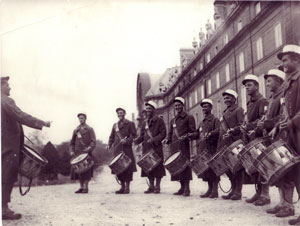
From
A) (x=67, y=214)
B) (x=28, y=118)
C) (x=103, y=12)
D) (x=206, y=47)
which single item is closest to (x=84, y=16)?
(x=103, y=12)

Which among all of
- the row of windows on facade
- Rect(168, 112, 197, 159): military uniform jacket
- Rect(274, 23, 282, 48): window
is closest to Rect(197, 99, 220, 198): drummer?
Rect(168, 112, 197, 159): military uniform jacket

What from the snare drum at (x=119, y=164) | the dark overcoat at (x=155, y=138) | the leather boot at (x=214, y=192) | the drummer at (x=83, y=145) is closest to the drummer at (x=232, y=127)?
the leather boot at (x=214, y=192)

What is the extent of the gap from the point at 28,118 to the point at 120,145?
117 inches

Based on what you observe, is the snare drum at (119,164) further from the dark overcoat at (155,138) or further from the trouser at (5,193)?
the trouser at (5,193)

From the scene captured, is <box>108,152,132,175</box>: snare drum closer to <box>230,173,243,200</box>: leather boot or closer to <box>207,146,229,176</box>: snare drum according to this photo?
<box>207,146,229,176</box>: snare drum

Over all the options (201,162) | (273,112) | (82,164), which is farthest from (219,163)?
(82,164)

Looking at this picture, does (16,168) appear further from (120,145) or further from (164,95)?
(164,95)

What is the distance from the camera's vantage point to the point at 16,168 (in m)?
4.40

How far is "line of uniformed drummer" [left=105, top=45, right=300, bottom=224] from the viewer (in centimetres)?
388

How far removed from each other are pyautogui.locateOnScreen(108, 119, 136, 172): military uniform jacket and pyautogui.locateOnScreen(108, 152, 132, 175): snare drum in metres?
0.27

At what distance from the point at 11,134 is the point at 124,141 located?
2885mm

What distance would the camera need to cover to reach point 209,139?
6.04 m

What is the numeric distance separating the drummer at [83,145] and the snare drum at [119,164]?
727 millimetres

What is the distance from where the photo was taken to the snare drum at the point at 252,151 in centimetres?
409
